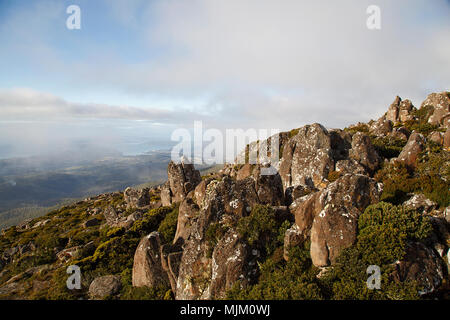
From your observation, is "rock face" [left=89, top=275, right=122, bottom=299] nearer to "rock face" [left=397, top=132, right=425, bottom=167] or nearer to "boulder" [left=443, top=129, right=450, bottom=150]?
"rock face" [left=397, top=132, right=425, bottom=167]

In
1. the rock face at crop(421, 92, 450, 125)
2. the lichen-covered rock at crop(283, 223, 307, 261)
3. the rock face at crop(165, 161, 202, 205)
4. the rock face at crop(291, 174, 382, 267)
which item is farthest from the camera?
the rock face at crop(421, 92, 450, 125)

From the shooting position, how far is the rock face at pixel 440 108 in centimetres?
3947

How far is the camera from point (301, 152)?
1087 inches

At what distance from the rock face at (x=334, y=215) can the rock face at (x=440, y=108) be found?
38288 millimetres

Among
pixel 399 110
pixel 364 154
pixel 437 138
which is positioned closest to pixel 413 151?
pixel 364 154

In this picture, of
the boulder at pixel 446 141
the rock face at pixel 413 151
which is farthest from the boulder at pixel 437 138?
the rock face at pixel 413 151

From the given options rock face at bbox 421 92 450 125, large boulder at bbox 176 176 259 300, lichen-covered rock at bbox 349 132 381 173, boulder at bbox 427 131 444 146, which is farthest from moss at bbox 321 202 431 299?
rock face at bbox 421 92 450 125

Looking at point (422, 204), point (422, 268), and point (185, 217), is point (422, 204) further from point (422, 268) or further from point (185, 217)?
point (185, 217)

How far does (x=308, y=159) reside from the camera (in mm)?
26859

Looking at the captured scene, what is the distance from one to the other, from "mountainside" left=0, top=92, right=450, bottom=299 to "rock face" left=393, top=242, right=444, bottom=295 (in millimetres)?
51

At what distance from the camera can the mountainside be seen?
11164 millimetres
